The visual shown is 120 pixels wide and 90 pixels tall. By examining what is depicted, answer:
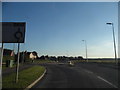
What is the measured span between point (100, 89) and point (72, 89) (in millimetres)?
1531

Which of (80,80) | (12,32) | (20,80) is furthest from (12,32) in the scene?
(80,80)

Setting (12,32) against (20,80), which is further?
(20,80)

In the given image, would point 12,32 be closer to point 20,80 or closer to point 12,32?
point 12,32

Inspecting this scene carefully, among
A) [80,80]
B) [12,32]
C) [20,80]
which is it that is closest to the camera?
[12,32]

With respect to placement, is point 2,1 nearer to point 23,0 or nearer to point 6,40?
point 23,0

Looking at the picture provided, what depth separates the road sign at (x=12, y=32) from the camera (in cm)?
1165

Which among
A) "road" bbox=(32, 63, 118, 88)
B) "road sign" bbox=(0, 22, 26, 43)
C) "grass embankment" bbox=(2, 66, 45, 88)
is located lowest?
"road" bbox=(32, 63, 118, 88)

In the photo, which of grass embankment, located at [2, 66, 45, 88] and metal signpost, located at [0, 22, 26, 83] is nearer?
grass embankment, located at [2, 66, 45, 88]

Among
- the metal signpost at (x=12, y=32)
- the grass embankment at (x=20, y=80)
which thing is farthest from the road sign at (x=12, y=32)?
the grass embankment at (x=20, y=80)

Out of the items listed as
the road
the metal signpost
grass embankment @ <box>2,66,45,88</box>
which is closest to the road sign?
the metal signpost

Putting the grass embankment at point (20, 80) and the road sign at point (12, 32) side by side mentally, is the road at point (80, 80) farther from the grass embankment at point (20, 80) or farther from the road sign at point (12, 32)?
A: the road sign at point (12, 32)

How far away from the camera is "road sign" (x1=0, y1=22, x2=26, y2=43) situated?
459 inches

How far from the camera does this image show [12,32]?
1171cm

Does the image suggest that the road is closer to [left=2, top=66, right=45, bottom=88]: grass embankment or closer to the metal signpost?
[left=2, top=66, right=45, bottom=88]: grass embankment
